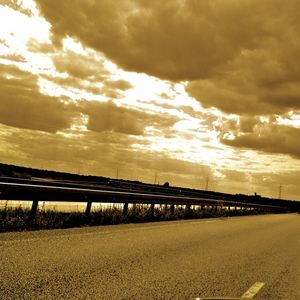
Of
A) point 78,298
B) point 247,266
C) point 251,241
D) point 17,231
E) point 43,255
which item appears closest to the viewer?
point 78,298

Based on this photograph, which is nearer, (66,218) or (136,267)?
(136,267)

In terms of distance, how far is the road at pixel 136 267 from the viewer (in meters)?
5.49

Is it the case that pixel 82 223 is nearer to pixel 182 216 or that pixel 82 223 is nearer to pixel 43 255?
pixel 43 255

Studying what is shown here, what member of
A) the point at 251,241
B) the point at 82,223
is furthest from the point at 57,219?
the point at 251,241

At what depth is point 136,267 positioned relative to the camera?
7094 mm

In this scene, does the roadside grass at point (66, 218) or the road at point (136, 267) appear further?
the roadside grass at point (66, 218)

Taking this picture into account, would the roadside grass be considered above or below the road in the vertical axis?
above

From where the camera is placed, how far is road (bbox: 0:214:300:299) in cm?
549

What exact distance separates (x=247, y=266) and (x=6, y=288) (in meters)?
4.52

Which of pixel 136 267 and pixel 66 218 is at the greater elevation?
pixel 66 218

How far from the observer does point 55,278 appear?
5.85 m

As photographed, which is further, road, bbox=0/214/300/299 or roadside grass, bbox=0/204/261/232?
roadside grass, bbox=0/204/261/232

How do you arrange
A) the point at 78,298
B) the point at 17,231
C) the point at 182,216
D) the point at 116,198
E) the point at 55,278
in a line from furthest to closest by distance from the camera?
the point at 182,216 → the point at 116,198 → the point at 17,231 → the point at 55,278 → the point at 78,298

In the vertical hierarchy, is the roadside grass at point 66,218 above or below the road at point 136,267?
above
